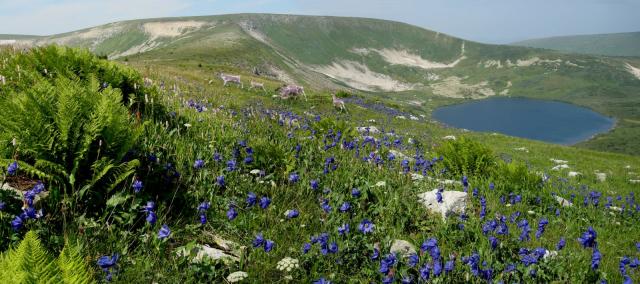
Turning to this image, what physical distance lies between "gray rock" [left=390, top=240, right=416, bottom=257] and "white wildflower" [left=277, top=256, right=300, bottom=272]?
1144 millimetres

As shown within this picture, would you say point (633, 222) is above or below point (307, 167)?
below

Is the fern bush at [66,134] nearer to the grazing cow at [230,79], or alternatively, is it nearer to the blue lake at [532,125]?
the grazing cow at [230,79]

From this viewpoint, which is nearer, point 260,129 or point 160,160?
point 160,160

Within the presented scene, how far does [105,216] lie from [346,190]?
3.25 metres

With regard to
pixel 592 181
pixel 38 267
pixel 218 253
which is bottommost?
pixel 592 181

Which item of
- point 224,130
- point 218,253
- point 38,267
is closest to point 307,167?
point 224,130

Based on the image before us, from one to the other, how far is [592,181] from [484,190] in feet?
→ 49.8

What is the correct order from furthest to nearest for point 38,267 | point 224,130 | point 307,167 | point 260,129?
point 260,129, point 224,130, point 307,167, point 38,267

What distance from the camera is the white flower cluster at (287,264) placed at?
3.53 meters

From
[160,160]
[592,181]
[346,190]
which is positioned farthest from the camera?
[592,181]

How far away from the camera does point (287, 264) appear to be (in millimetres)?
3559

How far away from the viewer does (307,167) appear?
20.7 ft

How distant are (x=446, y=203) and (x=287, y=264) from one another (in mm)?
2990

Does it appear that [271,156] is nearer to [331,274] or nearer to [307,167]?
[307,167]
